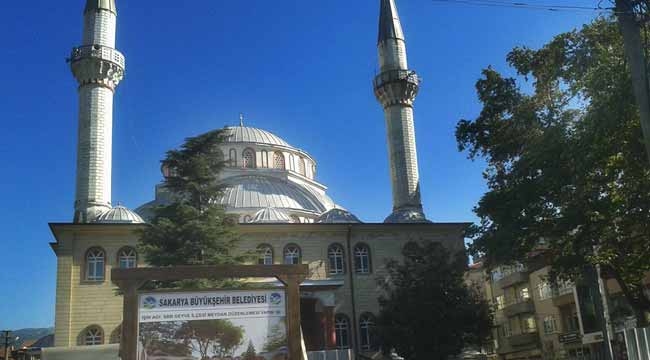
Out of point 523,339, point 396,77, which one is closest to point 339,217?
point 396,77

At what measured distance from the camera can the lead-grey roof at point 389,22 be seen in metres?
34.0

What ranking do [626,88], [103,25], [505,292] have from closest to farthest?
[626,88]
[103,25]
[505,292]

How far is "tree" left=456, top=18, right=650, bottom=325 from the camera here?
13.6 m

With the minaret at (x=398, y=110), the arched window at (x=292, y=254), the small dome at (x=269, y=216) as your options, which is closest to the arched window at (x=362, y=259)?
the arched window at (x=292, y=254)

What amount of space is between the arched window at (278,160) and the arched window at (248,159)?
1.36 meters

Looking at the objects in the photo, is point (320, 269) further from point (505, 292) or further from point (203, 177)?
point (505, 292)

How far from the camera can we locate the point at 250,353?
8.55 meters

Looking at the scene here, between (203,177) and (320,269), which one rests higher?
(203,177)

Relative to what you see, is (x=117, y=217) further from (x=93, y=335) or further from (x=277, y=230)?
(x=277, y=230)

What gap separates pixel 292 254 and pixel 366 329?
4360mm

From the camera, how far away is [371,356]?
26859 mm

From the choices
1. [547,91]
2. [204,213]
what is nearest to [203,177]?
[204,213]

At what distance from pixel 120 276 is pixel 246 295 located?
1.63m

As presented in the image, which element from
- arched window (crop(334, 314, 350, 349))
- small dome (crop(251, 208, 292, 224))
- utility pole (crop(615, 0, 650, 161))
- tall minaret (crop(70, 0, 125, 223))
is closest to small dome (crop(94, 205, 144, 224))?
Result: tall minaret (crop(70, 0, 125, 223))
